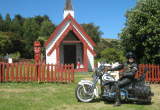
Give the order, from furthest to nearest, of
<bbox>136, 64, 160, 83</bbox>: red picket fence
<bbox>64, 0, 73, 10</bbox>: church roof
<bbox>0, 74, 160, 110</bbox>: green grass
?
<bbox>64, 0, 73, 10</bbox>: church roof
<bbox>136, 64, 160, 83</bbox>: red picket fence
<bbox>0, 74, 160, 110</bbox>: green grass

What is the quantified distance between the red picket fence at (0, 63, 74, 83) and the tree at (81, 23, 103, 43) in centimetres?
4545

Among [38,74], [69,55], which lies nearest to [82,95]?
[38,74]

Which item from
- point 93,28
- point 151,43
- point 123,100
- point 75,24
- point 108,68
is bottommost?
point 123,100

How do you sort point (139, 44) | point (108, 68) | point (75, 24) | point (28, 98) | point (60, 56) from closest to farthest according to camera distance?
point (108, 68) → point (28, 98) → point (139, 44) → point (75, 24) → point (60, 56)

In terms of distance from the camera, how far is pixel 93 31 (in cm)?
6084

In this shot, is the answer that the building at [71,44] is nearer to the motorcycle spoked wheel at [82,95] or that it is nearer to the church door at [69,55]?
Result: the church door at [69,55]

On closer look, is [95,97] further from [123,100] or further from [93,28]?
[93,28]

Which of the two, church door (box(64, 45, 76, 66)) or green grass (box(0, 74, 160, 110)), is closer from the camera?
green grass (box(0, 74, 160, 110))

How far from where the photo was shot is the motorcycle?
9000mm

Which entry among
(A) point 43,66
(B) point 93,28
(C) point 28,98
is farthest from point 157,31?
(B) point 93,28

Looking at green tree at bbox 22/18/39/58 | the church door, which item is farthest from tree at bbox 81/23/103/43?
the church door

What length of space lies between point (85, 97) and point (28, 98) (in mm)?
2087

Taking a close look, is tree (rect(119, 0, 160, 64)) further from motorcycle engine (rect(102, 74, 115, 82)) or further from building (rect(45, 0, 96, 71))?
building (rect(45, 0, 96, 71))

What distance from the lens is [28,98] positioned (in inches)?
386
